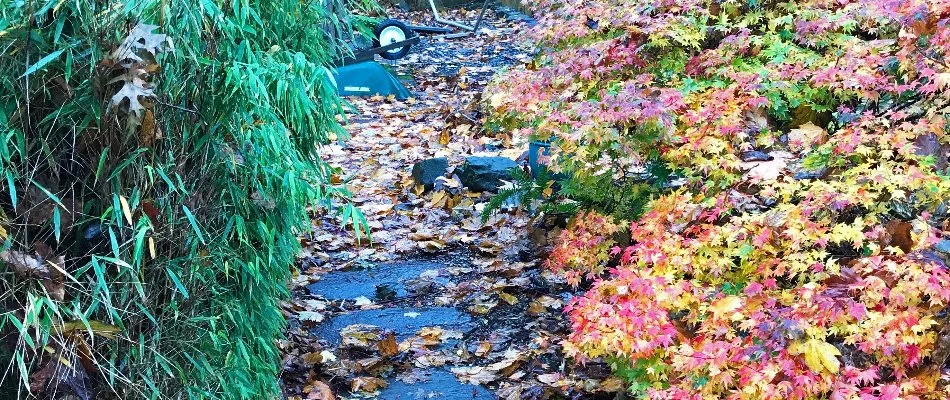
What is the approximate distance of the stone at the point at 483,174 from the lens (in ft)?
19.5

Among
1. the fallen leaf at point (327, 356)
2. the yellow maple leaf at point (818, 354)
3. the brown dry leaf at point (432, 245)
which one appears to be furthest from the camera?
the brown dry leaf at point (432, 245)

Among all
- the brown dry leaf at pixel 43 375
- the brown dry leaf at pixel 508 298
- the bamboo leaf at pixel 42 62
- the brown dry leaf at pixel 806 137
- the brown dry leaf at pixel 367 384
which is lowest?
the brown dry leaf at pixel 508 298

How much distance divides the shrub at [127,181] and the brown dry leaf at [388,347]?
52.2 inches

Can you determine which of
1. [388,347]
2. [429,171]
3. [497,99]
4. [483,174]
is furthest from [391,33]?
[388,347]

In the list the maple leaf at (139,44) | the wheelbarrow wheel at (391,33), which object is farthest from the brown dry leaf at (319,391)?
the wheelbarrow wheel at (391,33)

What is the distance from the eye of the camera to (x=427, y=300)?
4.31 meters

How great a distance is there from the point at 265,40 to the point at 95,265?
125cm

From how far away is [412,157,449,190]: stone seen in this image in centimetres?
605

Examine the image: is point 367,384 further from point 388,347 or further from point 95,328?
point 95,328

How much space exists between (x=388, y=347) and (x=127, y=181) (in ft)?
6.28

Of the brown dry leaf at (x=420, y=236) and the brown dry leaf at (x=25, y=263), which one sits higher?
the brown dry leaf at (x=25, y=263)

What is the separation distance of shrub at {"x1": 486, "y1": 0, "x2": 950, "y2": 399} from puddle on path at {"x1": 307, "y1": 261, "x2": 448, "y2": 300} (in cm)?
125

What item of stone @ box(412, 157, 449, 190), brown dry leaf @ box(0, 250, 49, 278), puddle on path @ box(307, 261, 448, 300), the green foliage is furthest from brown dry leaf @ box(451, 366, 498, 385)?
stone @ box(412, 157, 449, 190)

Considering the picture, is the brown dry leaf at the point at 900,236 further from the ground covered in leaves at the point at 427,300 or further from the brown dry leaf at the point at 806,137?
the ground covered in leaves at the point at 427,300
